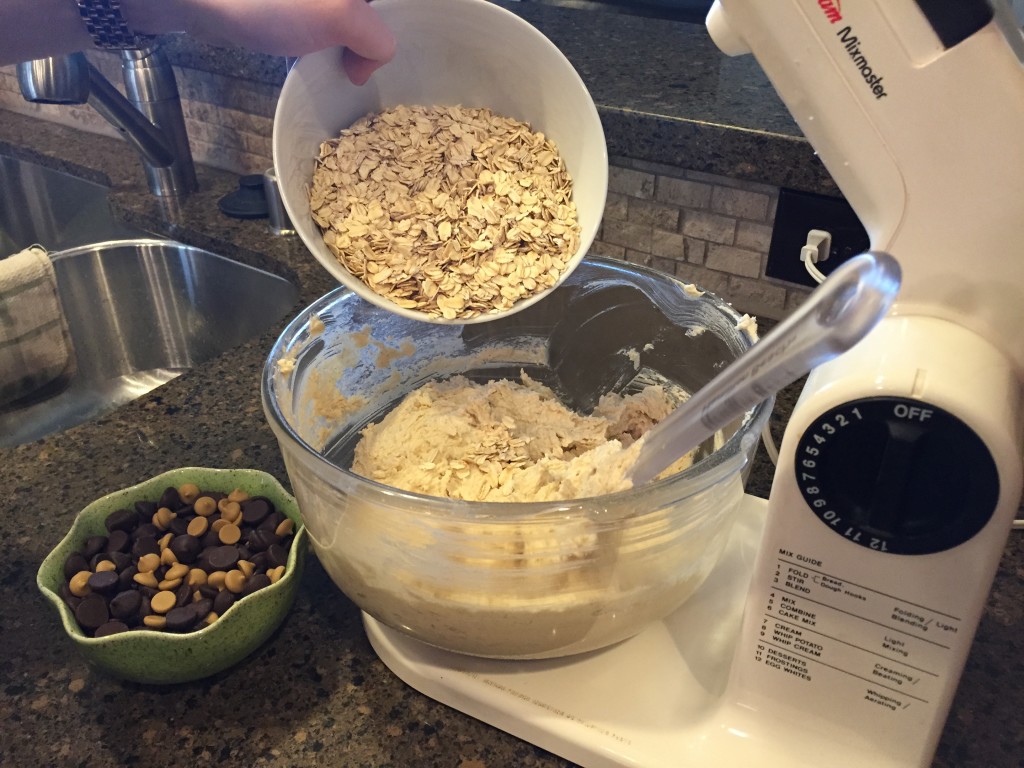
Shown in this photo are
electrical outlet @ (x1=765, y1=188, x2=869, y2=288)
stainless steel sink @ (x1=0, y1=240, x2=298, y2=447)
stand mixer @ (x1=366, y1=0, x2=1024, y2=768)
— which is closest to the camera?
stand mixer @ (x1=366, y1=0, x2=1024, y2=768)

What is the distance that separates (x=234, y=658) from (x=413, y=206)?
0.37 meters

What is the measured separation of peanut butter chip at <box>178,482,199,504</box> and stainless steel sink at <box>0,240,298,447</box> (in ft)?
2.07

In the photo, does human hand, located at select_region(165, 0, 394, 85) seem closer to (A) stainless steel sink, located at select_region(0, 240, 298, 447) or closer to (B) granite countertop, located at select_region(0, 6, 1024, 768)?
(B) granite countertop, located at select_region(0, 6, 1024, 768)

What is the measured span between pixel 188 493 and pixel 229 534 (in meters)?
0.07

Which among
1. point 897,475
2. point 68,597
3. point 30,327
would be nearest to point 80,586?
point 68,597

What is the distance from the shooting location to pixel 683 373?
772mm

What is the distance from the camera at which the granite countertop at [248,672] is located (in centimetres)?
55

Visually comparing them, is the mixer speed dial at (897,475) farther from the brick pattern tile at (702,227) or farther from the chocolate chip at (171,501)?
the brick pattern tile at (702,227)

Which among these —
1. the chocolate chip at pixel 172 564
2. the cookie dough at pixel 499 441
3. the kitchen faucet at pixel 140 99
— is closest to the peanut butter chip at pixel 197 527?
the chocolate chip at pixel 172 564

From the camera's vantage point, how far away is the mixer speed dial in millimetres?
391

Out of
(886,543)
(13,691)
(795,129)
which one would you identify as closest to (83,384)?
(13,691)

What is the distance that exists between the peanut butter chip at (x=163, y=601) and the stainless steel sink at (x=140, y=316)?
74cm

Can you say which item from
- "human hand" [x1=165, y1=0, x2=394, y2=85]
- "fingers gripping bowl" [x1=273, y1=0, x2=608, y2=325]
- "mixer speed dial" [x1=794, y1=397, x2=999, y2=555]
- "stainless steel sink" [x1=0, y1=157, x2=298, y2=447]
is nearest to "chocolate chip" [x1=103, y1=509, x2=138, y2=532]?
"fingers gripping bowl" [x1=273, y1=0, x2=608, y2=325]

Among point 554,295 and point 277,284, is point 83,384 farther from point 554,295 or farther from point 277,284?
point 554,295
